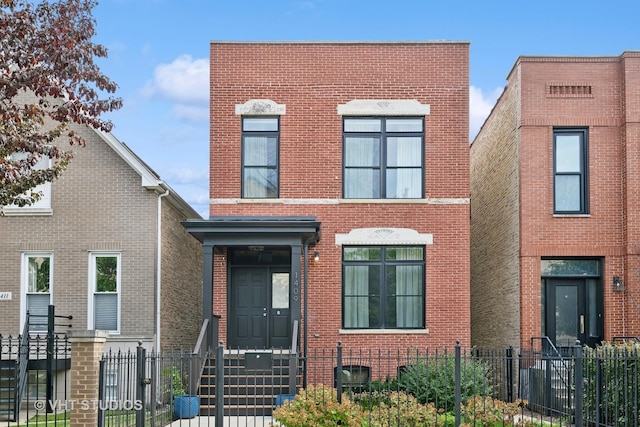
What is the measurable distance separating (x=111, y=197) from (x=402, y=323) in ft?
25.9

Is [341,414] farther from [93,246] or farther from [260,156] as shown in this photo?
[93,246]

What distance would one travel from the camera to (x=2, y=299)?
2133 cm

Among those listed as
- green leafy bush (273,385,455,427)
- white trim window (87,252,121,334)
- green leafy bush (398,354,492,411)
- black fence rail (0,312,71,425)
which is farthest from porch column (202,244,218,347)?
green leafy bush (273,385,455,427)

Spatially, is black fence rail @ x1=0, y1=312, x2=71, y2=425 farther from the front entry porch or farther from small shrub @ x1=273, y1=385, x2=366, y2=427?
small shrub @ x1=273, y1=385, x2=366, y2=427

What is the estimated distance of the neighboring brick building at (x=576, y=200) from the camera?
68.7 ft

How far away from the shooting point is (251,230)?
19.7 meters

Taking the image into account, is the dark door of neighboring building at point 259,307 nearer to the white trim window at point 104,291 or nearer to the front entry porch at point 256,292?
the front entry porch at point 256,292

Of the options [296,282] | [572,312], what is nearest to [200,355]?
[296,282]

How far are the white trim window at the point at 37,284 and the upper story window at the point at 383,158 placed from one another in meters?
7.77

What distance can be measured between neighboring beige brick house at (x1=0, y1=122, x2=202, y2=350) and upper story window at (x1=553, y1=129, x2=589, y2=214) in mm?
9787

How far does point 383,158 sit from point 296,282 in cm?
404

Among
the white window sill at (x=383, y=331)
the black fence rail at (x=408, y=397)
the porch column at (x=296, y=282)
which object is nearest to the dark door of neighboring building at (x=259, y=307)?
the white window sill at (x=383, y=331)

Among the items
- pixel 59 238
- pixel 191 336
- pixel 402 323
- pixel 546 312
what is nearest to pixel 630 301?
pixel 546 312

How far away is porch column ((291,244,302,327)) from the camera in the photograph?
65.0 ft
